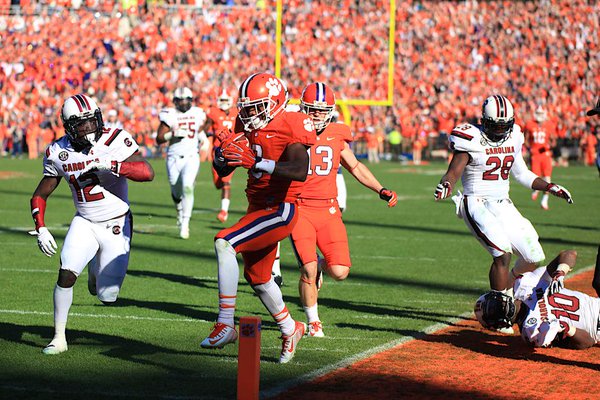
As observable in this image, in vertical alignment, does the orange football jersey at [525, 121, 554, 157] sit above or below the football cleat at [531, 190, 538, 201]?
above

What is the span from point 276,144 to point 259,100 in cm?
30

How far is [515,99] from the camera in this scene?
117 ft

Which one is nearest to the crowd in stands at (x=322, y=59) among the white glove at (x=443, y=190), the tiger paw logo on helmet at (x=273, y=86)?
the white glove at (x=443, y=190)

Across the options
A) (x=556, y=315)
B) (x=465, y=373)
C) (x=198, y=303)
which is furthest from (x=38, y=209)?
(x=556, y=315)

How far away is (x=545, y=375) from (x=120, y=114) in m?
30.6

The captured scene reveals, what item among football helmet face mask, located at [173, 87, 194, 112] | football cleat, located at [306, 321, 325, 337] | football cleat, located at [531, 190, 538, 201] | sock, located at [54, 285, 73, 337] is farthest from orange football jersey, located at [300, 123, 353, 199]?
football cleat, located at [531, 190, 538, 201]

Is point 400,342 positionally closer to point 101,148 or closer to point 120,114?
point 101,148

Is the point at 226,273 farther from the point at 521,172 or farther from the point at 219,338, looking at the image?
the point at 521,172

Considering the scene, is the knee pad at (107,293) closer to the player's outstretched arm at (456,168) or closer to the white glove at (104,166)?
the white glove at (104,166)

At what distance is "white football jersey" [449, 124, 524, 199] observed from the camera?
24.9 feet

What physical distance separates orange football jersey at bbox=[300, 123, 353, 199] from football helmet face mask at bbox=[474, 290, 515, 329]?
66.6 inches

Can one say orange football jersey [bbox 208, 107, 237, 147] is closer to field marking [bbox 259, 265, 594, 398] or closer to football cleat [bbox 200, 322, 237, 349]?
field marking [bbox 259, 265, 594, 398]

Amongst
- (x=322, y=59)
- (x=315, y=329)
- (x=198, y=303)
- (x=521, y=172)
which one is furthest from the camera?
(x=322, y=59)

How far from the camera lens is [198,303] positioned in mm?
8562
